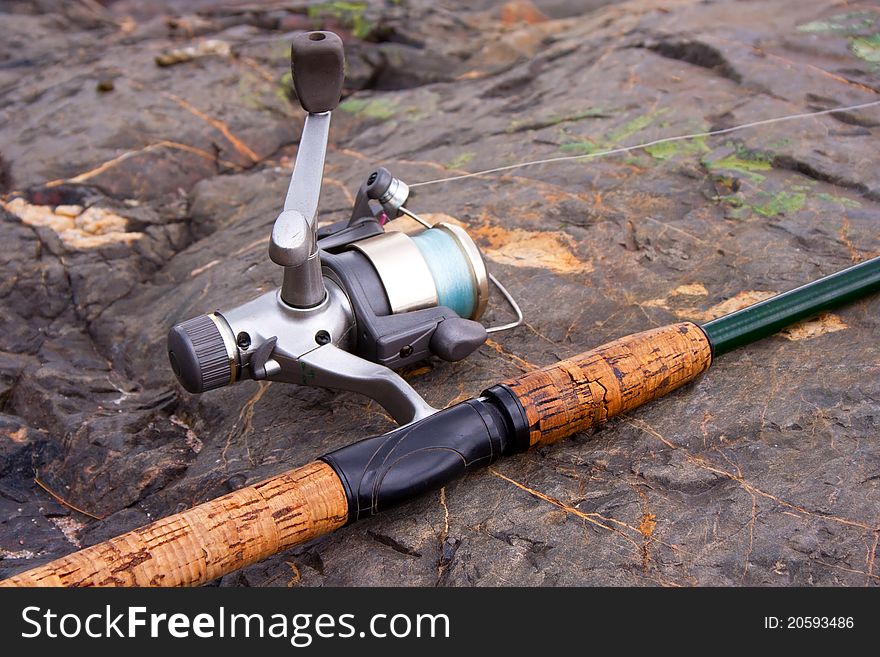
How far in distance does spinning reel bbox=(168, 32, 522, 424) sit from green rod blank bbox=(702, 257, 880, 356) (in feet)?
2.69

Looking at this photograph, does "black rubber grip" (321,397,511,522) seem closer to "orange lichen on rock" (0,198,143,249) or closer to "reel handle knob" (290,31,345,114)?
"reel handle knob" (290,31,345,114)

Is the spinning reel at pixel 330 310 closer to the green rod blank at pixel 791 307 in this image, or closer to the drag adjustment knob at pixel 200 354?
the drag adjustment knob at pixel 200 354

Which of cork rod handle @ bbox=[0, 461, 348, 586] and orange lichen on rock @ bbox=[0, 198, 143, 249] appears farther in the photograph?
orange lichen on rock @ bbox=[0, 198, 143, 249]

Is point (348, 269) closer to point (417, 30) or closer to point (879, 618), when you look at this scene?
point (879, 618)

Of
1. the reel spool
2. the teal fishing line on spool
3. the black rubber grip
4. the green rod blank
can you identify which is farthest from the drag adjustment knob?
the green rod blank

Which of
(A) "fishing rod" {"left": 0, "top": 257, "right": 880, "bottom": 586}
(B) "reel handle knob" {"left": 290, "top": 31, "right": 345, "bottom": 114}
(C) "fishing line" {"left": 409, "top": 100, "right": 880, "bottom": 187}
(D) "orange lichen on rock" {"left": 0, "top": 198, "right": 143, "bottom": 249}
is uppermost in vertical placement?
(B) "reel handle knob" {"left": 290, "top": 31, "right": 345, "bottom": 114}

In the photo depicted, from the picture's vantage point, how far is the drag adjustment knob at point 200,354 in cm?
282

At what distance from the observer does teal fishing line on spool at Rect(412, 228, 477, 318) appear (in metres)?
3.17

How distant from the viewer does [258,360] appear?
289cm

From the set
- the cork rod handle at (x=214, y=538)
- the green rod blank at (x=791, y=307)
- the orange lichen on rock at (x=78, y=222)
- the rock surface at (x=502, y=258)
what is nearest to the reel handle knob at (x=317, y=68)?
the rock surface at (x=502, y=258)

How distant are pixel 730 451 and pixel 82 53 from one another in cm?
518

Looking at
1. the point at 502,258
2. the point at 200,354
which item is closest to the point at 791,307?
the point at 502,258

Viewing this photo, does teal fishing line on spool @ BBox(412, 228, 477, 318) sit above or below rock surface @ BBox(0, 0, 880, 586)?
above

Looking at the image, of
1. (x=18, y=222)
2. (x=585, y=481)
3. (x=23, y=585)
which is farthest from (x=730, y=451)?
(x=18, y=222)
